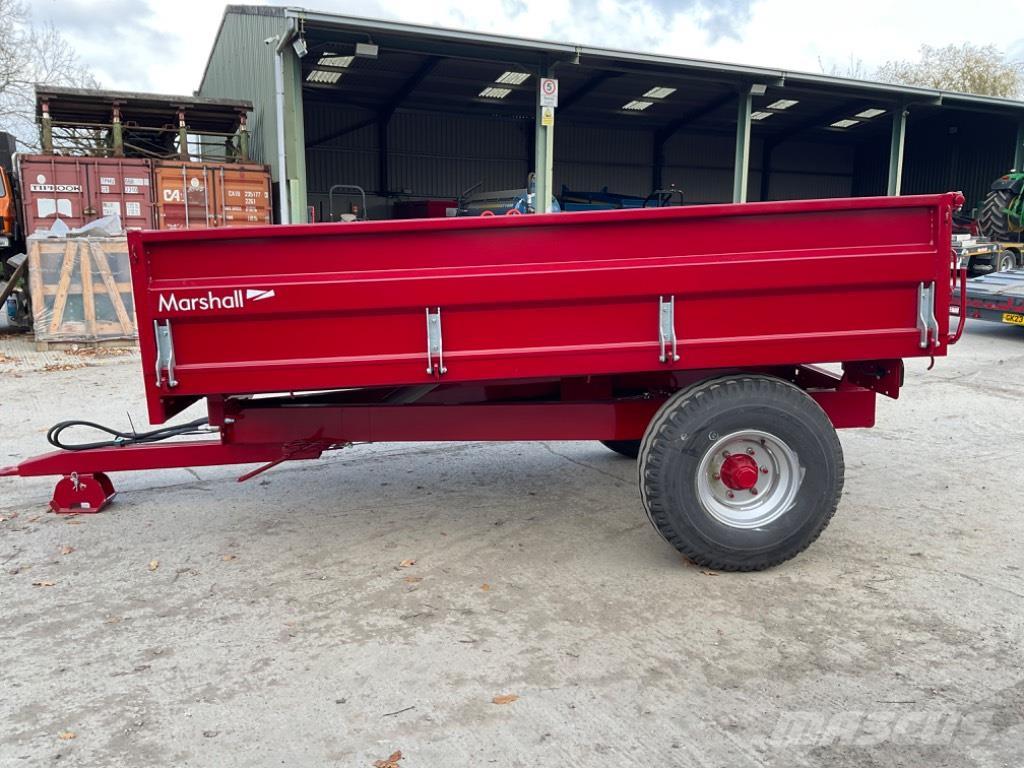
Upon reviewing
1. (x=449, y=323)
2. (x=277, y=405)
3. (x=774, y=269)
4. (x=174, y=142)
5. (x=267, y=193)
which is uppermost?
(x=174, y=142)

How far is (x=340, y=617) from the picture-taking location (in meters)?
3.40

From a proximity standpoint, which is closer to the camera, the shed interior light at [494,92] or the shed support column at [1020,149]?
the shed interior light at [494,92]

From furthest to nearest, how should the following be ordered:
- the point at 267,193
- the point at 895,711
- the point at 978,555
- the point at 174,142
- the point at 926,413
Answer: the point at 174,142 → the point at 267,193 → the point at 926,413 → the point at 978,555 → the point at 895,711

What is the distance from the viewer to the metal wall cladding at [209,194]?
582 inches

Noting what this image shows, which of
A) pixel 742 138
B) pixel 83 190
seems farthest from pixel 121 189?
pixel 742 138

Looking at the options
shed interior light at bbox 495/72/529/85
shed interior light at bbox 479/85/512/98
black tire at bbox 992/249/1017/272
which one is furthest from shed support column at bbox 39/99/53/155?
black tire at bbox 992/249/1017/272

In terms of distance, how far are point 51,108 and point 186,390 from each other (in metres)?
15.3

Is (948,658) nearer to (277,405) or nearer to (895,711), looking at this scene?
(895,711)

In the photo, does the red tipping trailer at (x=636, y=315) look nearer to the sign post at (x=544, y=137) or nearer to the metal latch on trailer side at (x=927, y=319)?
the metal latch on trailer side at (x=927, y=319)

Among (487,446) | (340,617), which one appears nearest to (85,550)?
(340,617)

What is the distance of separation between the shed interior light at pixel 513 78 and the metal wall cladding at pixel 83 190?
9478mm

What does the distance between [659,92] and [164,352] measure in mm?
21864

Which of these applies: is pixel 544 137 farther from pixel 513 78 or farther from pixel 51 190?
pixel 51 190

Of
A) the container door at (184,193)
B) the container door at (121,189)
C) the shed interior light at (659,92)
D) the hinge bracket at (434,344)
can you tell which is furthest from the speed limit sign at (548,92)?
the hinge bracket at (434,344)
